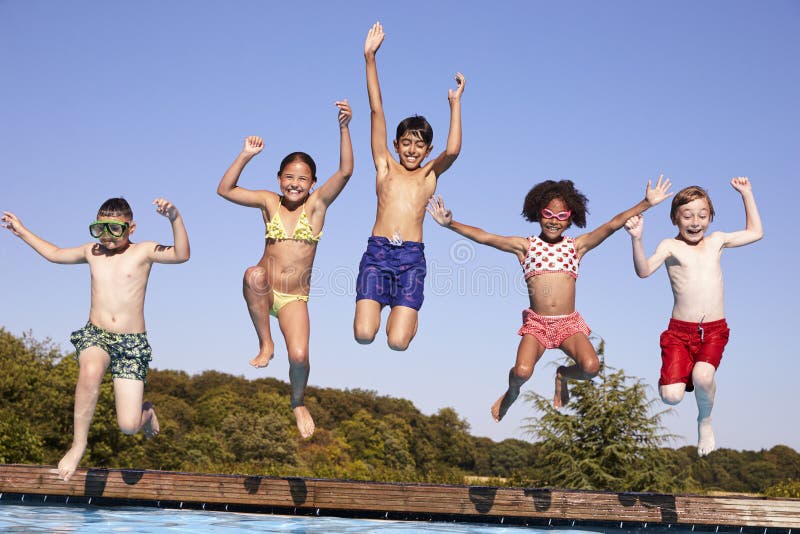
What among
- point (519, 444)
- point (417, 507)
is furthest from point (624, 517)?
point (519, 444)

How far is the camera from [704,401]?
9.23 m

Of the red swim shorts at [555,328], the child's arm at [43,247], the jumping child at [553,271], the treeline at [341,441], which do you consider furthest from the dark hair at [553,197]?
the treeline at [341,441]

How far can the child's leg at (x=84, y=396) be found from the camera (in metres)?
9.12

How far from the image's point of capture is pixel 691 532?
1046 cm

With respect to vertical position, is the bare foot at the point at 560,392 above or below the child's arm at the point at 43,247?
below

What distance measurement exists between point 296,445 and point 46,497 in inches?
1412

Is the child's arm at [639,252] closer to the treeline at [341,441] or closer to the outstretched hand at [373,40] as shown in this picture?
the outstretched hand at [373,40]

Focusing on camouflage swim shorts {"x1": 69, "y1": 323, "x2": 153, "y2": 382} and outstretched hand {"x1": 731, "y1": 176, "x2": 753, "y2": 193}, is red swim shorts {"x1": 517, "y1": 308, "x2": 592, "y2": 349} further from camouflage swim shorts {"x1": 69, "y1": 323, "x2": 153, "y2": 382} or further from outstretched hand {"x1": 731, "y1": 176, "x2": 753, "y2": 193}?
camouflage swim shorts {"x1": 69, "y1": 323, "x2": 153, "y2": 382}

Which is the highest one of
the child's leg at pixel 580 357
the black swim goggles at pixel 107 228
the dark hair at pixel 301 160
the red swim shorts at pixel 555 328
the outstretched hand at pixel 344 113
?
the outstretched hand at pixel 344 113

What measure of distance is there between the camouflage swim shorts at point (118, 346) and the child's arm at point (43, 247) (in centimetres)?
81

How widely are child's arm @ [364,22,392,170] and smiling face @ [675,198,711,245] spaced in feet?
11.1

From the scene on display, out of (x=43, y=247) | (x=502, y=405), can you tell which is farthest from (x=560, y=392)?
(x=43, y=247)

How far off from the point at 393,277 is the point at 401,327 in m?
0.58

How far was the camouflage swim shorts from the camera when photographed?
9.23m
